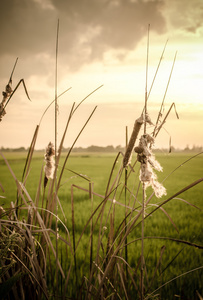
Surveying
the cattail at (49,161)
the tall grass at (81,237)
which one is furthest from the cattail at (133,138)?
the cattail at (49,161)

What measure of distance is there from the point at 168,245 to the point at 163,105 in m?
3.24

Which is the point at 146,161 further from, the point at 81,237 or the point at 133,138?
the point at 81,237

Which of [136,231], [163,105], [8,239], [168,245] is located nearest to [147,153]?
[163,105]

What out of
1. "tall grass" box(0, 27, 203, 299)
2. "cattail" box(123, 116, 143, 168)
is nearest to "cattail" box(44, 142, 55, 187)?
"tall grass" box(0, 27, 203, 299)

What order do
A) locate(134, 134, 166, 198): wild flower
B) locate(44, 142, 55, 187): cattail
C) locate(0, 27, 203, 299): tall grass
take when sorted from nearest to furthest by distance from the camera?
locate(134, 134, 166, 198): wild flower < locate(0, 27, 203, 299): tall grass < locate(44, 142, 55, 187): cattail

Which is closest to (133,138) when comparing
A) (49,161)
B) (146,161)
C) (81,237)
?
(146,161)

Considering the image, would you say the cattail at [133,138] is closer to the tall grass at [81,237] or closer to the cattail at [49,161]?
the tall grass at [81,237]

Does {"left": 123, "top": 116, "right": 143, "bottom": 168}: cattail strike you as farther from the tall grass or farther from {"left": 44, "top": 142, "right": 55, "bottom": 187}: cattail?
{"left": 44, "top": 142, "right": 55, "bottom": 187}: cattail

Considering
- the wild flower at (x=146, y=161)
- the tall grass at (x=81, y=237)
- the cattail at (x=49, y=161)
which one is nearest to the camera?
the wild flower at (x=146, y=161)

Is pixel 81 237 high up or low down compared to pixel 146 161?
down

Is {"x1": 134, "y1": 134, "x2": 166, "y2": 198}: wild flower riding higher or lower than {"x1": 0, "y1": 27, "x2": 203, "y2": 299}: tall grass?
higher

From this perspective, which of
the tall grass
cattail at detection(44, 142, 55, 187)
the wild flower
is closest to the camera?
the wild flower

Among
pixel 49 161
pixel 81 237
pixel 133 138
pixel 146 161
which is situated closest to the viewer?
pixel 146 161

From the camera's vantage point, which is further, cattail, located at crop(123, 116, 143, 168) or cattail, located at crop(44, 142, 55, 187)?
cattail, located at crop(44, 142, 55, 187)
